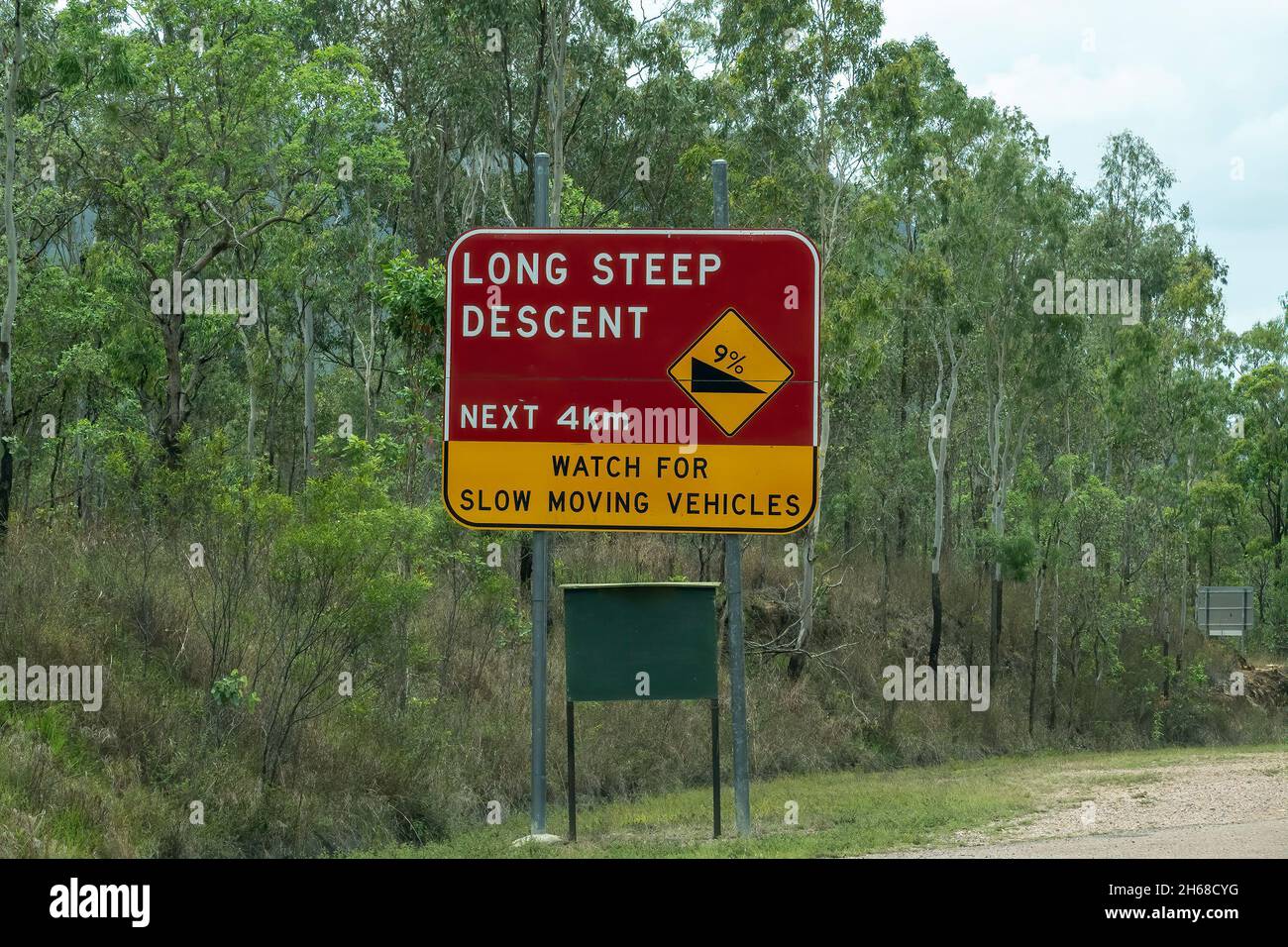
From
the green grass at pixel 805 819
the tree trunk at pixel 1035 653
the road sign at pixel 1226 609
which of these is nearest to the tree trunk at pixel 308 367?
the green grass at pixel 805 819

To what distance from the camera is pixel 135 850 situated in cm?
1348

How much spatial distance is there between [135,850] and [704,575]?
66.1 feet

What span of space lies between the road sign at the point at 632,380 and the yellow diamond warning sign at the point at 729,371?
0.5 inches

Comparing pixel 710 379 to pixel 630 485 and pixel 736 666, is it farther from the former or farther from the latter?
pixel 736 666

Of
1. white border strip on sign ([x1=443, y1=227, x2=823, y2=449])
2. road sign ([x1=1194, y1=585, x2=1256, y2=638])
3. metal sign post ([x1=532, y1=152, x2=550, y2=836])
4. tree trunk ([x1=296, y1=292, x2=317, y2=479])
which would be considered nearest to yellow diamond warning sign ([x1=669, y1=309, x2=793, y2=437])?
white border strip on sign ([x1=443, y1=227, x2=823, y2=449])

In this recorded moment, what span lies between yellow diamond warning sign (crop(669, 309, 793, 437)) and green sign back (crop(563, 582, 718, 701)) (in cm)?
169

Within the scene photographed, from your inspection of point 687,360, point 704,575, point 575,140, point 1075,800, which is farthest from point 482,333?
point 575,140

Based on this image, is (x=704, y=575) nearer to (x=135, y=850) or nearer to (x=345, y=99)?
(x=345, y=99)

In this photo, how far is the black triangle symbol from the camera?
41.2 ft

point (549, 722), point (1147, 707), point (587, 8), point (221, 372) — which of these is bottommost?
point (1147, 707)

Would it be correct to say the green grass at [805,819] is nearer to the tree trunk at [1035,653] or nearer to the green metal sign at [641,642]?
the green metal sign at [641,642]

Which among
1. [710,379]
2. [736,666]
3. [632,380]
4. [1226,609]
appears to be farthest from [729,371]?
[1226,609]

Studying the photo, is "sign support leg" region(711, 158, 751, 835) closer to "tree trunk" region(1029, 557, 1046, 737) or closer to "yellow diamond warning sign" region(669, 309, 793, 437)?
"yellow diamond warning sign" region(669, 309, 793, 437)

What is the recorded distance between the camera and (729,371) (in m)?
12.6
